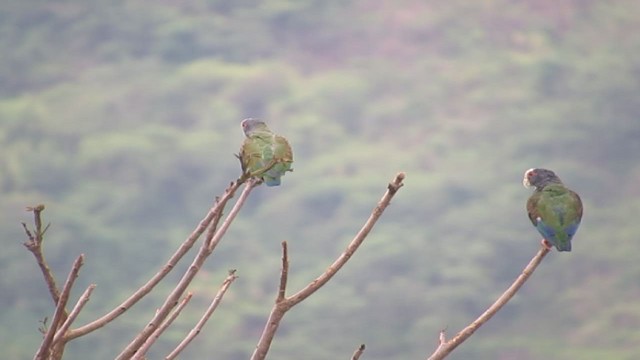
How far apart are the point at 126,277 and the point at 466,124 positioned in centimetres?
1243

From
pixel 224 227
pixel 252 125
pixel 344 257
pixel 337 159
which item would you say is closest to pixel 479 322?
pixel 344 257

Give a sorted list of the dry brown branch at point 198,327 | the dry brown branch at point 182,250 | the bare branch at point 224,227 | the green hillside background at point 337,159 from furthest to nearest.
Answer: the green hillside background at point 337,159 < the dry brown branch at point 198,327 < the bare branch at point 224,227 < the dry brown branch at point 182,250

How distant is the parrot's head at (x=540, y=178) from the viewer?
497cm

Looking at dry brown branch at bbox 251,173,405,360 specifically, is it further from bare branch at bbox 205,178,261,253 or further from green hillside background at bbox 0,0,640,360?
green hillside background at bbox 0,0,640,360

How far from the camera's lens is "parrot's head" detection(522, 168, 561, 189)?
497cm

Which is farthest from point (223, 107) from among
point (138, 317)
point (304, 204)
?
point (138, 317)

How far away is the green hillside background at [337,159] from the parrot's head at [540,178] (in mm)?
20192

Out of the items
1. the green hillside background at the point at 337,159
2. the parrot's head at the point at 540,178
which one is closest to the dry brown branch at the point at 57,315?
the parrot's head at the point at 540,178

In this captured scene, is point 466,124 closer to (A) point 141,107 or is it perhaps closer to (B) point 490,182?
(B) point 490,182

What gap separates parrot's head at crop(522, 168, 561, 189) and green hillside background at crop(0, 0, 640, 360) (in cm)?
Answer: 2019

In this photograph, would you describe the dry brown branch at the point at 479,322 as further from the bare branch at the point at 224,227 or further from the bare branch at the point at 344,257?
the bare branch at the point at 224,227

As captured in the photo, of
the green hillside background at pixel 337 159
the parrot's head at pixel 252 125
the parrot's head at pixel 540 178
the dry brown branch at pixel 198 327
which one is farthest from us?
the green hillside background at pixel 337 159

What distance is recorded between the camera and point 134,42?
41875 millimetres

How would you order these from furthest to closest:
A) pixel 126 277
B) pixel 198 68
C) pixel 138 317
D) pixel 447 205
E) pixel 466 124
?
pixel 198 68 < pixel 466 124 < pixel 447 205 < pixel 126 277 < pixel 138 317
